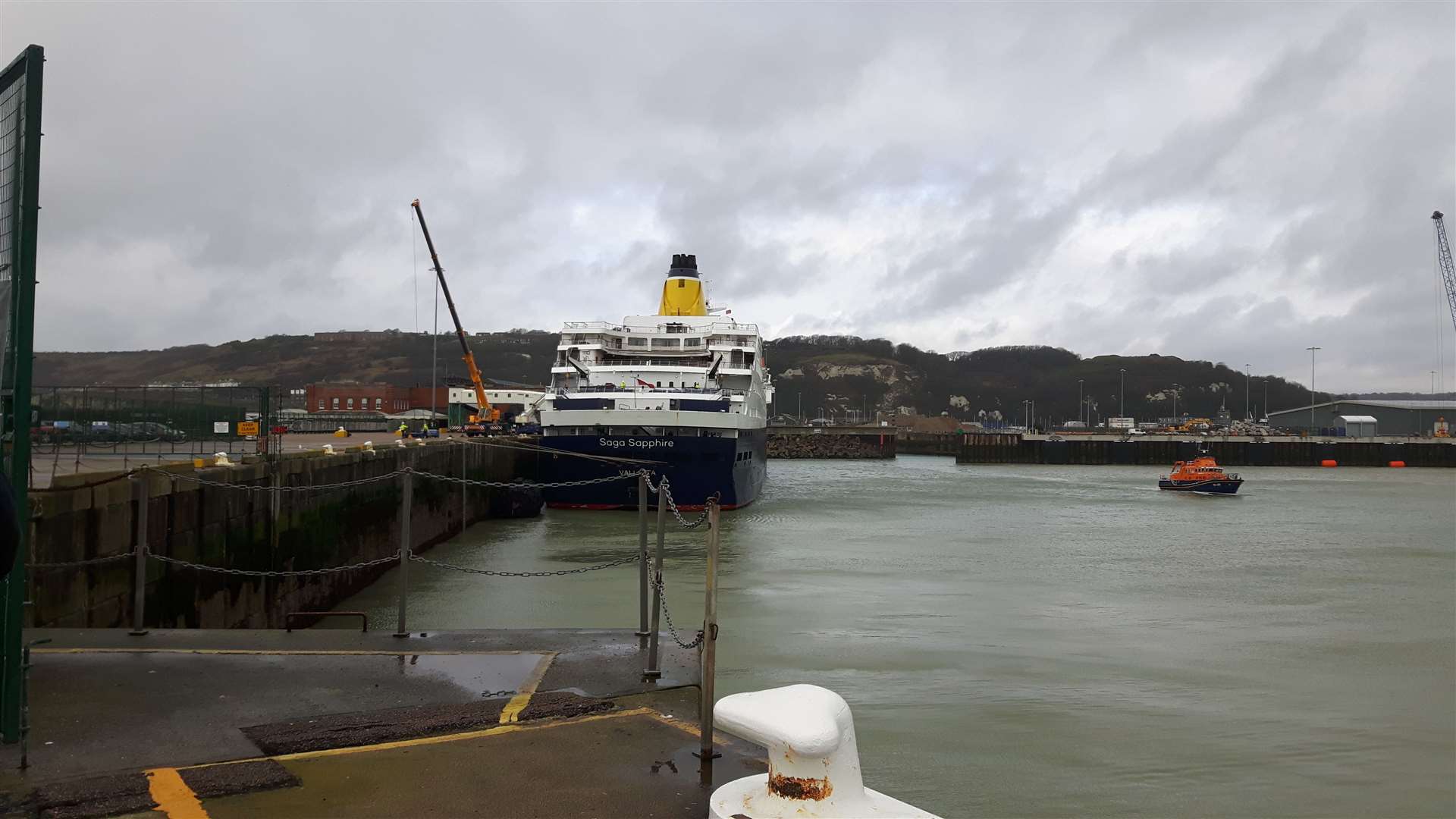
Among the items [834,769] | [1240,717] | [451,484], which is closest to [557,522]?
[451,484]

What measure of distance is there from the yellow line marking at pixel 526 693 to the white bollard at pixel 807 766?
95.9 inches

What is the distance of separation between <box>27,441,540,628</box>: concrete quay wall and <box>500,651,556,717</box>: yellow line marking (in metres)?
4.20

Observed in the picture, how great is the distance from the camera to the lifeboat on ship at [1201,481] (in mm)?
44812

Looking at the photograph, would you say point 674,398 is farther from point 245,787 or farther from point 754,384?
point 245,787

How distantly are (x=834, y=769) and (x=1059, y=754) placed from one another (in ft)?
20.1

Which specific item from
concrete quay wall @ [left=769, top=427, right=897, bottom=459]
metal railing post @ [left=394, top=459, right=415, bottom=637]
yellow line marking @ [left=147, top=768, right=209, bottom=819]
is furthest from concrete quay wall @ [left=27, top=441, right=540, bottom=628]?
concrete quay wall @ [left=769, top=427, right=897, bottom=459]

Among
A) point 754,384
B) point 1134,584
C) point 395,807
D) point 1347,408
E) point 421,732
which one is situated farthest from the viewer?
point 1347,408

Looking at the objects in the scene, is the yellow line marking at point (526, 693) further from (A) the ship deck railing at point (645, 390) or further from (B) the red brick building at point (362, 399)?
(B) the red brick building at point (362, 399)

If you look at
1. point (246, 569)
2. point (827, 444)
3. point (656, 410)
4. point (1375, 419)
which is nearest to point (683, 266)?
point (656, 410)

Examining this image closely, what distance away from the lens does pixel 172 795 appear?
4242 mm

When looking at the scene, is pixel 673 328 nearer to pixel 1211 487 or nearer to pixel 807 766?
pixel 1211 487

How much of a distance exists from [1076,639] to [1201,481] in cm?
3672

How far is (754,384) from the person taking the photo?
3728cm

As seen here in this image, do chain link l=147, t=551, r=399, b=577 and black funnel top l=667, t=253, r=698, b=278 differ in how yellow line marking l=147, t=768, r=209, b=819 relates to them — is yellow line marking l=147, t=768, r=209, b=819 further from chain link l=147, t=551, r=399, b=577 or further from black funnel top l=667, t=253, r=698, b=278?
black funnel top l=667, t=253, r=698, b=278
